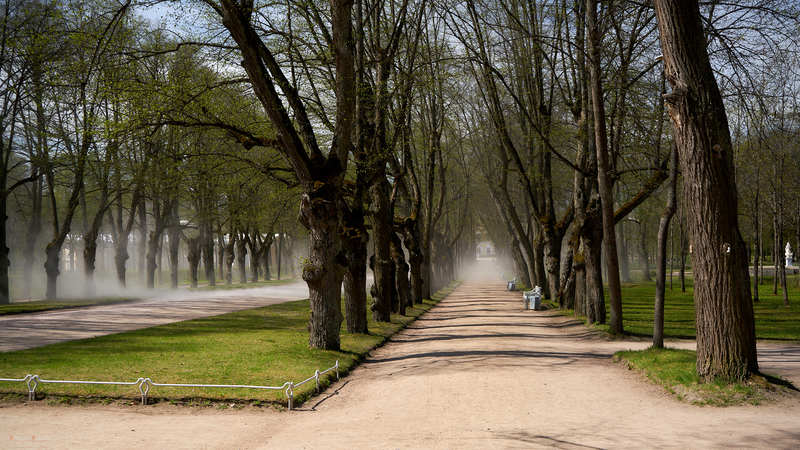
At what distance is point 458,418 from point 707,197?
4846 mm

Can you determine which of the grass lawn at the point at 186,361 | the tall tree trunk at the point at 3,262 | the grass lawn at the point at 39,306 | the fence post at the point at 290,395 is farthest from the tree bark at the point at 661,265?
the tall tree trunk at the point at 3,262

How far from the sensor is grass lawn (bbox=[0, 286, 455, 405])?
9922mm

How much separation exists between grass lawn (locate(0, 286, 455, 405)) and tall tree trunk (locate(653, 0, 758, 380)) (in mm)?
6028

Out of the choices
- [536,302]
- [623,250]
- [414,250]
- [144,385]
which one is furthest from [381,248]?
[623,250]

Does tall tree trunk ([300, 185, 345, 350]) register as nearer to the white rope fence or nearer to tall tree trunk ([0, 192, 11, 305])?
the white rope fence

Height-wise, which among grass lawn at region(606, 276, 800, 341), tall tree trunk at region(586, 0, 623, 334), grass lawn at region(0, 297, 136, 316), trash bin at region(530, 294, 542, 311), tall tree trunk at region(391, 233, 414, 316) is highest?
A: tall tree trunk at region(586, 0, 623, 334)

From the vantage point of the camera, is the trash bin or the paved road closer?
the paved road

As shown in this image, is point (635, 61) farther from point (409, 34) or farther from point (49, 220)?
point (49, 220)

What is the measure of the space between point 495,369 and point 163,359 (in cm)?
627

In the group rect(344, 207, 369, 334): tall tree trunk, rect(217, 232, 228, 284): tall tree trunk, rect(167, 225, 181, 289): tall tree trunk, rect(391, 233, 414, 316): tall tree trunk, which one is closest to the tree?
rect(344, 207, 369, 334): tall tree trunk

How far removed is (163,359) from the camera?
43.3ft

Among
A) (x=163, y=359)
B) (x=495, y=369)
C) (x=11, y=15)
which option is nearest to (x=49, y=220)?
(x=11, y=15)

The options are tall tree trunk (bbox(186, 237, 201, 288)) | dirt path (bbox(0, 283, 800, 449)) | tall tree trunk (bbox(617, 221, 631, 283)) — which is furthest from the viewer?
tall tree trunk (bbox(186, 237, 201, 288))

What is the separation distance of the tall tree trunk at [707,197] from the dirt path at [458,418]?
3.79 ft
